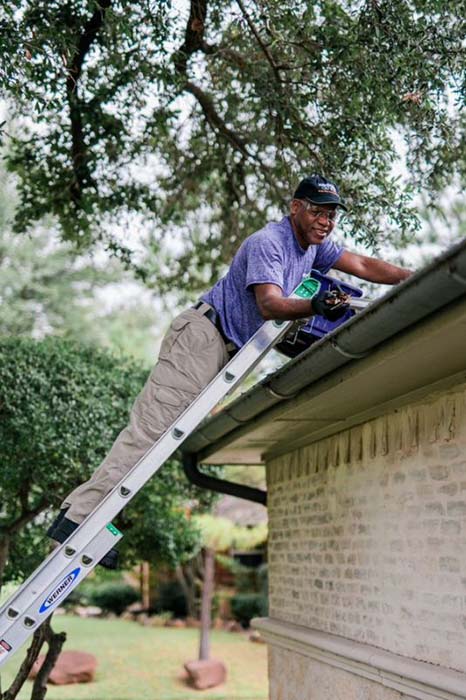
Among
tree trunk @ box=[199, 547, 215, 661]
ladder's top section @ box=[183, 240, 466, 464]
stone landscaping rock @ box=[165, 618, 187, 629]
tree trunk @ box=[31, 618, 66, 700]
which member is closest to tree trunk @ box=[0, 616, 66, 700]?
tree trunk @ box=[31, 618, 66, 700]

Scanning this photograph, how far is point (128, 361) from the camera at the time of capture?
440 inches

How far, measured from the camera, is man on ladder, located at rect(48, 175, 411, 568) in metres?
5.04

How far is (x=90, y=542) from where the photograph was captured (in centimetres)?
479

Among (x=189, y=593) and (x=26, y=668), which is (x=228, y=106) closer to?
(x=26, y=668)

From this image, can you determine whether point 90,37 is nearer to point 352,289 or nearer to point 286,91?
point 286,91

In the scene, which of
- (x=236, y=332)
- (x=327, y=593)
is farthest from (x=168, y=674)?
(x=236, y=332)

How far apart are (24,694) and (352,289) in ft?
35.8

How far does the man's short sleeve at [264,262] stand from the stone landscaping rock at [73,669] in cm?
1193

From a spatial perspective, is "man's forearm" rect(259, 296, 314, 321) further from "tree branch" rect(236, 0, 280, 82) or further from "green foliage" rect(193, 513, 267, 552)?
"green foliage" rect(193, 513, 267, 552)

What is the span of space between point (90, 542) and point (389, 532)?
2033mm

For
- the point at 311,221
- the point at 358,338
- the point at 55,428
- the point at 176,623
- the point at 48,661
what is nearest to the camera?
the point at 358,338

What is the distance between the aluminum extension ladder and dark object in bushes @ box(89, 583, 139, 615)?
21246mm

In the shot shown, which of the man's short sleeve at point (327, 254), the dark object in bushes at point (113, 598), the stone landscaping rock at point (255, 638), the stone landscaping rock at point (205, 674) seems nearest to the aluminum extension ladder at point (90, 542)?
the man's short sleeve at point (327, 254)

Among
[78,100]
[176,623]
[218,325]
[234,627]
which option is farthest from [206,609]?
[218,325]
